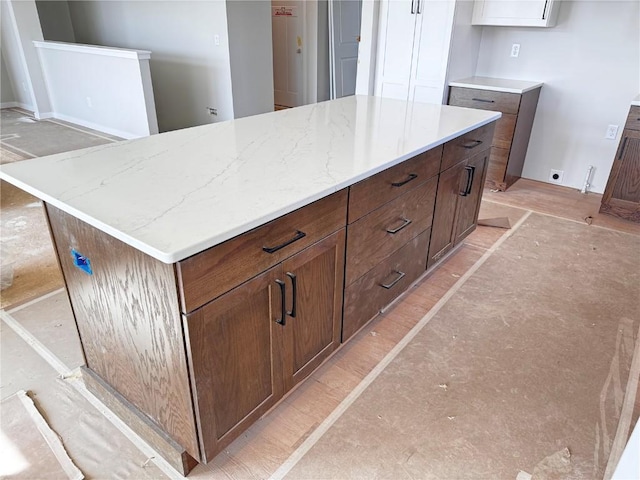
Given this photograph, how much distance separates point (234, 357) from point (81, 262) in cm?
56

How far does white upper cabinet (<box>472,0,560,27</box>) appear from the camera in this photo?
340 cm

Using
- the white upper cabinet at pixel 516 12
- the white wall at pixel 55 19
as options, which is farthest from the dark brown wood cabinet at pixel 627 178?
the white wall at pixel 55 19

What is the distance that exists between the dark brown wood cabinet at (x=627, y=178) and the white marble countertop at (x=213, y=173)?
1.72 m

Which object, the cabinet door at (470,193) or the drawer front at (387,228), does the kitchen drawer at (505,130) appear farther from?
the drawer front at (387,228)

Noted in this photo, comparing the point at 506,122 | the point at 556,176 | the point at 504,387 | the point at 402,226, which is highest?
the point at 506,122

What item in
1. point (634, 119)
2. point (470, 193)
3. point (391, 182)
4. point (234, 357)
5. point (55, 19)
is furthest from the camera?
point (55, 19)

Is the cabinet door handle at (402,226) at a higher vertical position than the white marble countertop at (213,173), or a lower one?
lower

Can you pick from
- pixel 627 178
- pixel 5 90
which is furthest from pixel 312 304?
pixel 5 90

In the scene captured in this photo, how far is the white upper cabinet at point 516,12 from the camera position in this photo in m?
3.40

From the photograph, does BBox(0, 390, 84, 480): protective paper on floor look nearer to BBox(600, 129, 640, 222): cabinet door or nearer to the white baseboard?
BBox(600, 129, 640, 222): cabinet door

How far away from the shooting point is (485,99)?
3654mm

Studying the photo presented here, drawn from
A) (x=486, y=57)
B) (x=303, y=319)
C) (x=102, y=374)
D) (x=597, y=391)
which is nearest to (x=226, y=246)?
(x=303, y=319)

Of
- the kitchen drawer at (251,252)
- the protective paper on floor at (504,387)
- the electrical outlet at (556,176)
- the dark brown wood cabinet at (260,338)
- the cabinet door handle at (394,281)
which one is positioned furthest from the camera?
the electrical outlet at (556,176)

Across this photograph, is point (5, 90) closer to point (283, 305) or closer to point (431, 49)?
point (431, 49)
